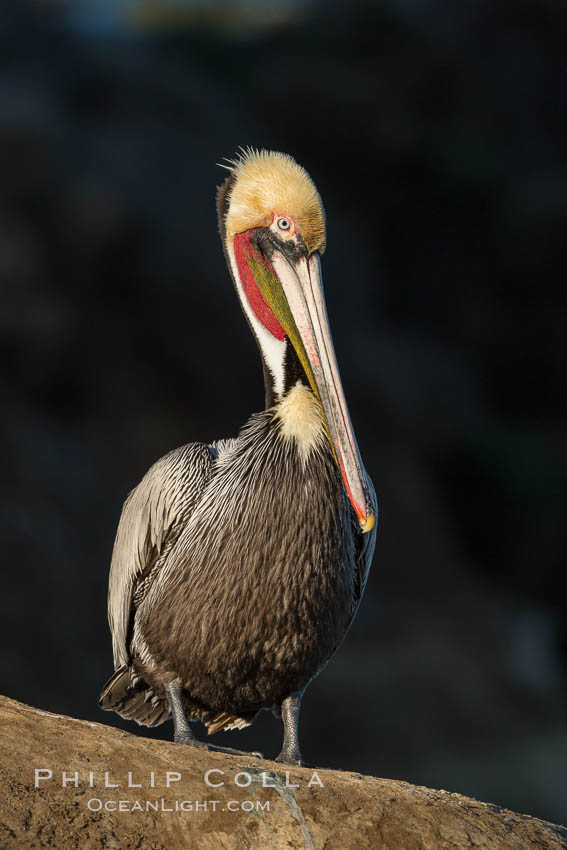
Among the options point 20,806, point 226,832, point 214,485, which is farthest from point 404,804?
point 214,485

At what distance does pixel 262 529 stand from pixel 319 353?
675 mm

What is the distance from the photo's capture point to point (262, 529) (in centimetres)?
397

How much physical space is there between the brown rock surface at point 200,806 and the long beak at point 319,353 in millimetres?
972

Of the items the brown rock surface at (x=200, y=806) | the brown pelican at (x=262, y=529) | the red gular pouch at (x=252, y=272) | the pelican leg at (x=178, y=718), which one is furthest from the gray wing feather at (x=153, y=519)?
the brown rock surface at (x=200, y=806)

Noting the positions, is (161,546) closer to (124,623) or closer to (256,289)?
(124,623)

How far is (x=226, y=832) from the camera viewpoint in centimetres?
290

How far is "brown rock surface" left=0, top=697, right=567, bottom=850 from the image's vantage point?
282cm

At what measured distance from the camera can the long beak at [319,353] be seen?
3.91 meters

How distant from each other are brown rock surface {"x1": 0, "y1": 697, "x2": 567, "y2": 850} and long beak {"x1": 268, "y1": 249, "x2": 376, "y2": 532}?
97 centimetres

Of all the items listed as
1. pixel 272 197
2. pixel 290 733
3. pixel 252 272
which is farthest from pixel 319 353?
pixel 290 733

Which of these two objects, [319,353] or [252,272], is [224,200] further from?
[319,353]

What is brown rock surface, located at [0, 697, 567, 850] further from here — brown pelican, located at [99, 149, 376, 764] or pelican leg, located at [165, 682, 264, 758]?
brown pelican, located at [99, 149, 376, 764]

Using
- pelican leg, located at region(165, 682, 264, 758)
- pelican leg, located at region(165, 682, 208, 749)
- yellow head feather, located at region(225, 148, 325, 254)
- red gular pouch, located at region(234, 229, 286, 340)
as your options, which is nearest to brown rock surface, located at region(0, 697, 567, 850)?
pelican leg, located at region(165, 682, 264, 758)

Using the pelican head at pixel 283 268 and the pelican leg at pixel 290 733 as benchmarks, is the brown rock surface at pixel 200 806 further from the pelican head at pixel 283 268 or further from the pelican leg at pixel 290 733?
the pelican head at pixel 283 268
